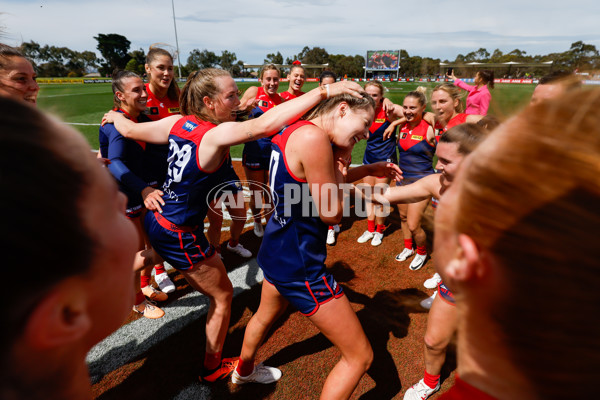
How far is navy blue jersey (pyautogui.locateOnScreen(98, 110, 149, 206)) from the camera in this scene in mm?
3109

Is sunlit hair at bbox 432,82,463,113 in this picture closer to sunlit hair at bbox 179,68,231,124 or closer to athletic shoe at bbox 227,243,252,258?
sunlit hair at bbox 179,68,231,124

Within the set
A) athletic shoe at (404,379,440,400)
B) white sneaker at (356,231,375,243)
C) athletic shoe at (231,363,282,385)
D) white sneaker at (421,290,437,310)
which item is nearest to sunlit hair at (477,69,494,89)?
athletic shoe at (404,379,440,400)

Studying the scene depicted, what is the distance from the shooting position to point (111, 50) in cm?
7950

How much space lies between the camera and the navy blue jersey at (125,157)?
3.11m

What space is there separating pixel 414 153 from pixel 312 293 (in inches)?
148

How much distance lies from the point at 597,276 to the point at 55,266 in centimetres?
90

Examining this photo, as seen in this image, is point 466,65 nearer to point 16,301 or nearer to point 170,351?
point 16,301

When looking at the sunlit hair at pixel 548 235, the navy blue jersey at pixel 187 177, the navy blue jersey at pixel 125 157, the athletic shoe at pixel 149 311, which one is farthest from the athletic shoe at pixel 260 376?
the sunlit hair at pixel 548 235

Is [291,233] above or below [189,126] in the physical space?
below

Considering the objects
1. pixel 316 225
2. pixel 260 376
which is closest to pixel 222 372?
pixel 260 376

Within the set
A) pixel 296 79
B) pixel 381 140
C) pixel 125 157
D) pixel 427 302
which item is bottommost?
pixel 427 302

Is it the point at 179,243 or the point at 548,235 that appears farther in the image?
the point at 179,243

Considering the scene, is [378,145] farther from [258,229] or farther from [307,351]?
[307,351]

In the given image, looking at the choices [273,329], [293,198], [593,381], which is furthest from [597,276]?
[273,329]
